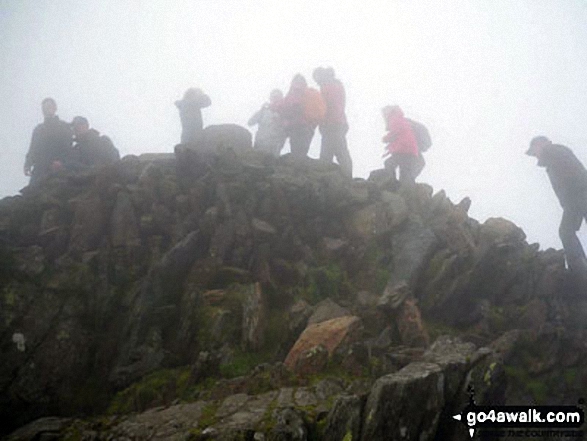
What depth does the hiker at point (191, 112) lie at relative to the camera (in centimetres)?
2628

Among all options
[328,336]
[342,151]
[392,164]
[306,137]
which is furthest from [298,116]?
[328,336]

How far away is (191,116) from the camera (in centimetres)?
2647

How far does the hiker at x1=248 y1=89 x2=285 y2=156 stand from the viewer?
25.4m

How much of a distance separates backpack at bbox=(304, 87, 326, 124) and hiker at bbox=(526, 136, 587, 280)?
1197cm

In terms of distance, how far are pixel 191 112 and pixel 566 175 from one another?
21.6m

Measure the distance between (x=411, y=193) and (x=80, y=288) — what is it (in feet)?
53.5

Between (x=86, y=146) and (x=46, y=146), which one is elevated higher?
(x=86, y=146)

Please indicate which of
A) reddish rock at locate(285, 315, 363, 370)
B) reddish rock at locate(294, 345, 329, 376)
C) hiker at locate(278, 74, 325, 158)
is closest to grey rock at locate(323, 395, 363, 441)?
reddish rock at locate(294, 345, 329, 376)

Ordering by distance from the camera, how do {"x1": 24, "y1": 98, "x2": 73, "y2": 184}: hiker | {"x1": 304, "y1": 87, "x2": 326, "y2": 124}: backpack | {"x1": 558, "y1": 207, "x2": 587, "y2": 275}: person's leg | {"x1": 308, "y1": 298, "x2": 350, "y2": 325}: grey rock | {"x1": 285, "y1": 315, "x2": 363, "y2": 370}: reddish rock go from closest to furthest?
1. {"x1": 285, "y1": 315, "x2": 363, "y2": 370}: reddish rock
2. {"x1": 308, "y1": 298, "x2": 350, "y2": 325}: grey rock
3. {"x1": 558, "y1": 207, "x2": 587, "y2": 275}: person's leg
4. {"x1": 304, "y1": 87, "x2": 326, "y2": 124}: backpack
5. {"x1": 24, "y1": 98, "x2": 73, "y2": 184}: hiker

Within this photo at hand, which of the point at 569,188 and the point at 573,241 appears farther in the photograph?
the point at 569,188

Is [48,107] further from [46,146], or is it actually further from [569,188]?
[569,188]

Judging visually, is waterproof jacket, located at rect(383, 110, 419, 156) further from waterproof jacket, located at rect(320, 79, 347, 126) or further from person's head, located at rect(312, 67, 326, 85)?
person's head, located at rect(312, 67, 326, 85)

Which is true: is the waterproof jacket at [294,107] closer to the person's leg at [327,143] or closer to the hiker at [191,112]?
the person's leg at [327,143]

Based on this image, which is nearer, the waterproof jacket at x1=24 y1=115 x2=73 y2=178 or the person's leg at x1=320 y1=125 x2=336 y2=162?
the waterproof jacket at x1=24 y1=115 x2=73 y2=178
